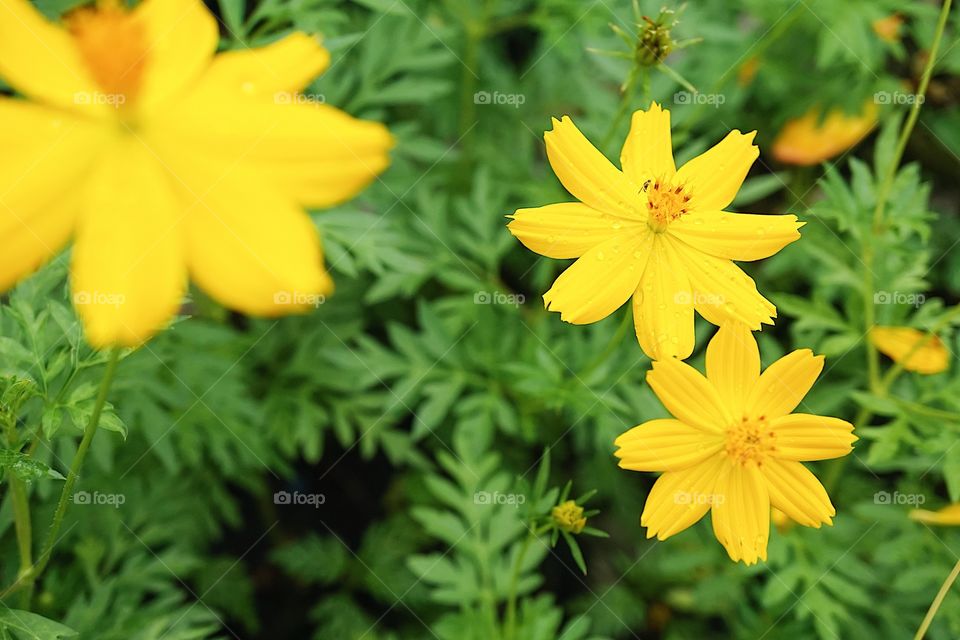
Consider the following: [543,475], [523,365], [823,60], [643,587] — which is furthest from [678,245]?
[643,587]

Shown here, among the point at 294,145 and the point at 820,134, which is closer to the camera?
the point at 294,145

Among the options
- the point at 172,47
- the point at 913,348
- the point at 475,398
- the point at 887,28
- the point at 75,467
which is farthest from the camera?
the point at 887,28

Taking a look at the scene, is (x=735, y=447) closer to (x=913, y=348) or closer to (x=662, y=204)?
(x=662, y=204)

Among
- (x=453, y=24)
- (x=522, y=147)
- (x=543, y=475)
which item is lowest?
(x=543, y=475)

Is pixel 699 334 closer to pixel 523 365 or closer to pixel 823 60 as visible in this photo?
pixel 523 365

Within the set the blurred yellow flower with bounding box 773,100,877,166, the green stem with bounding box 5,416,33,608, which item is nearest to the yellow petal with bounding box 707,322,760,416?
the green stem with bounding box 5,416,33,608

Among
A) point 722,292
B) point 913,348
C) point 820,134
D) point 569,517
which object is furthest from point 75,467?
point 820,134

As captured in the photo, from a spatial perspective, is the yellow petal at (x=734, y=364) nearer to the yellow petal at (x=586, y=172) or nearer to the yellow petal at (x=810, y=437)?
the yellow petal at (x=810, y=437)
